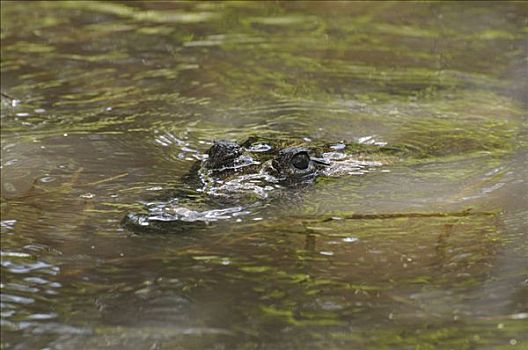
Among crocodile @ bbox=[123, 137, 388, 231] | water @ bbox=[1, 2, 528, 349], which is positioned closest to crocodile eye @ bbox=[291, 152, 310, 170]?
crocodile @ bbox=[123, 137, 388, 231]

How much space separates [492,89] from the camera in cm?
667

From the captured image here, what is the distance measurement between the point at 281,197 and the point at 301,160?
0.34m

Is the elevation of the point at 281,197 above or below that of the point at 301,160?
below

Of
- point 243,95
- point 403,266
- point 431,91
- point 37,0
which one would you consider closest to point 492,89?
point 431,91

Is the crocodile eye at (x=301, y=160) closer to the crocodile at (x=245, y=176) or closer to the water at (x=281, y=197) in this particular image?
the crocodile at (x=245, y=176)

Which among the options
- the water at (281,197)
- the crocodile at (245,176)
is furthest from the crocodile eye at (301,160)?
the water at (281,197)

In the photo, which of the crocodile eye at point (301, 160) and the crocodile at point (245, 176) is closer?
the crocodile at point (245, 176)

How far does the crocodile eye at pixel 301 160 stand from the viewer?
4.80 m

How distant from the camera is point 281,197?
4566 mm

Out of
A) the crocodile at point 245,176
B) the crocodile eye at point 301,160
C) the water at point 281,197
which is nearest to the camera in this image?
the water at point 281,197

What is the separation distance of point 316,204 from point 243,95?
2.32 meters

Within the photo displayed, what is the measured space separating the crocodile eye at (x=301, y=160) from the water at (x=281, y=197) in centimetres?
16

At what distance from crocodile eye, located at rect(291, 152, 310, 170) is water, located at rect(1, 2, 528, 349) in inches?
6.4

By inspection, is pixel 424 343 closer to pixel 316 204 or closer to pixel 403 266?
pixel 403 266
